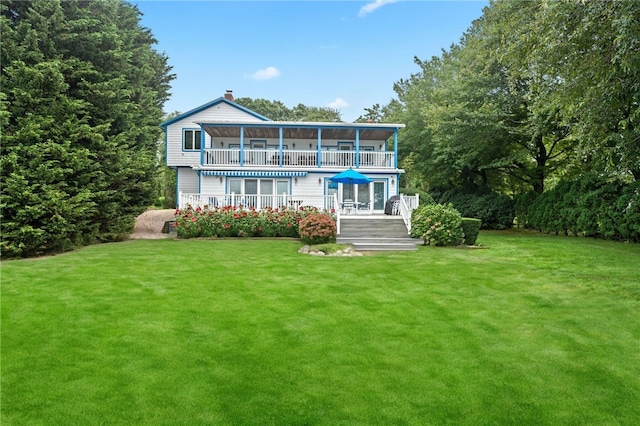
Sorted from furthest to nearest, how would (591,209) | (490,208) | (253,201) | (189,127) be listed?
(189,127) < (490,208) < (253,201) < (591,209)

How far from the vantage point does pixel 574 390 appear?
3881mm

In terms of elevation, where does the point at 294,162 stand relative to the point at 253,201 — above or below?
above

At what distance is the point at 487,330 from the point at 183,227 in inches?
538

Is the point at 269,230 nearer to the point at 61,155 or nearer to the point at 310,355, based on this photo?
Result: the point at 61,155

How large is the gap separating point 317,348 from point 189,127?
79.8ft

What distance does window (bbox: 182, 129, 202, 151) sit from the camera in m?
26.6

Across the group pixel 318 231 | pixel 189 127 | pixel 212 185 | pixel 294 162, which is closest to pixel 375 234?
pixel 318 231

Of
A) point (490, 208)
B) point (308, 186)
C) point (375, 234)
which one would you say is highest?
point (308, 186)

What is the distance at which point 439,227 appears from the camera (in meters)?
Answer: 15.4

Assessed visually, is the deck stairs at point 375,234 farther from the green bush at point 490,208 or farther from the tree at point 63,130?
the green bush at point 490,208

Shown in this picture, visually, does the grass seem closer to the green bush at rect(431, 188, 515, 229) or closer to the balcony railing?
the balcony railing

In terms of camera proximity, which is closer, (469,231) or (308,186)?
(469,231)

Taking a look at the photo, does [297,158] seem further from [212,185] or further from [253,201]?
[253,201]

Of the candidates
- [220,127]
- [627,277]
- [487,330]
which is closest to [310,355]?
[487,330]
